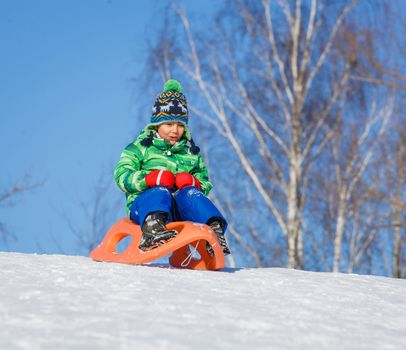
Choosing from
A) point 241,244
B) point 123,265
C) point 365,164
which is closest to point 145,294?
point 123,265

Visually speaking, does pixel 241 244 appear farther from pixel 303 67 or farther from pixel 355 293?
pixel 355 293

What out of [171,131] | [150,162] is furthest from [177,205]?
[171,131]

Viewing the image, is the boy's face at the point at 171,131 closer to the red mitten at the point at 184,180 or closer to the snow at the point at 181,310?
the red mitten at the point at 184,180

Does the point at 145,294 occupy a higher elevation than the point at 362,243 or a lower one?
lower

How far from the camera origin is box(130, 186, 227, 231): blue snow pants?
178 inches

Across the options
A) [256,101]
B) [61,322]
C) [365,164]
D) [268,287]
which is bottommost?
[61,322]

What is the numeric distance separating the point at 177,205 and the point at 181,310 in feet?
6.11

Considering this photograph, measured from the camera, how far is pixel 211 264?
15.1 feet

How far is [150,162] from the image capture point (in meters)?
4.88

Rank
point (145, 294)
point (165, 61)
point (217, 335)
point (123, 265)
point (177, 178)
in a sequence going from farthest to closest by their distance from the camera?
point (165, 61) < point (177, 178) < point (123, 265) < point (145, 294) < point (217, 335)

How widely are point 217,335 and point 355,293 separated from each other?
62.4 inches

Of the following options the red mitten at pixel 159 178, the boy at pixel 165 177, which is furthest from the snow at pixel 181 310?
the red mitten at pixel 159 178

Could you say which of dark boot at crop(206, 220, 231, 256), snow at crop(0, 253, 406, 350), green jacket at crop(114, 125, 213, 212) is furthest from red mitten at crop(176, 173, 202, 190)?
snow at crop(0, 253, 406, 350)

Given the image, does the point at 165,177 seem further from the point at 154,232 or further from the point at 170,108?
the point at 170,108
